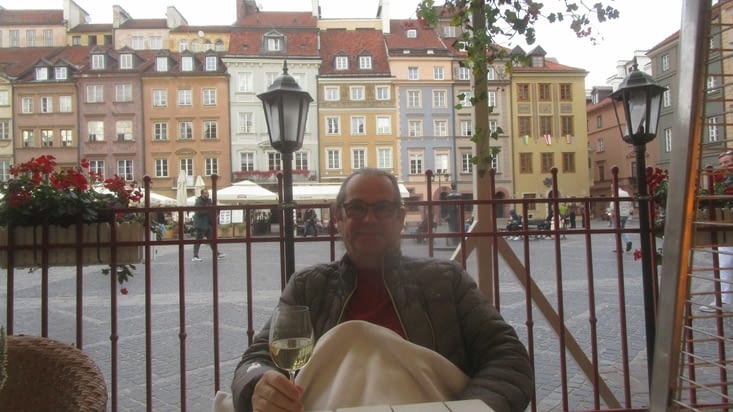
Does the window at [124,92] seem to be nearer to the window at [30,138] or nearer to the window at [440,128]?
the window at [30,138]

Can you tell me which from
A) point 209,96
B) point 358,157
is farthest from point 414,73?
point 209,96

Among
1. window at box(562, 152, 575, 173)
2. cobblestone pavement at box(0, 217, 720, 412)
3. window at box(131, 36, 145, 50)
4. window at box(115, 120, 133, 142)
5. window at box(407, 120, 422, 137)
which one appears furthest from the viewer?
window at box(131, 36, 145, 50)

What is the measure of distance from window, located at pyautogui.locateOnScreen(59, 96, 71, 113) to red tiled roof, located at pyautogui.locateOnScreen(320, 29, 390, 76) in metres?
17.8

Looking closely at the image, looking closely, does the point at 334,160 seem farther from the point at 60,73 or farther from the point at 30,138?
the point at 30,138

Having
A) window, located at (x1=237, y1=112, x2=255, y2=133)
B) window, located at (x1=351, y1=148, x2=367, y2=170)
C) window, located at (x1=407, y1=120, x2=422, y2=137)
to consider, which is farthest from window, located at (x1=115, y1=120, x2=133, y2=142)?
window, located at (x1=407, y1=120, x2=422, y2=137)

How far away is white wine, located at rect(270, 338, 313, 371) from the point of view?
144 cm

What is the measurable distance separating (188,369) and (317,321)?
286 centimetres

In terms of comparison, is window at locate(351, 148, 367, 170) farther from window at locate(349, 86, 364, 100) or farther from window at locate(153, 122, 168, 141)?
window at locate(153, 122, 168, 141)

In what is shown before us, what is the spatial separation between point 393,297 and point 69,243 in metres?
1.77

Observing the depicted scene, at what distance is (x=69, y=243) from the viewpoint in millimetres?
2598

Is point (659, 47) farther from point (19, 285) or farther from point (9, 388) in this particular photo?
point (9, 388)

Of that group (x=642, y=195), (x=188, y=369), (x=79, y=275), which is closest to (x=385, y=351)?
(x=79, y=275)

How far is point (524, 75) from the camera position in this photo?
37344 mm

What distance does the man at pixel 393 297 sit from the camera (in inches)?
70.7
